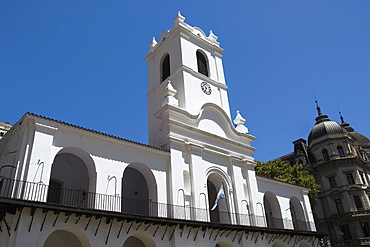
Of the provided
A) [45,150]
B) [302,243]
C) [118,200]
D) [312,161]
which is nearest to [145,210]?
[118,200]

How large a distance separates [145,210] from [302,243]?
11.7 m

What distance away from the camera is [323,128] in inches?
1665

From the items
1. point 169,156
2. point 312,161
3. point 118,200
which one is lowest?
point 118,200

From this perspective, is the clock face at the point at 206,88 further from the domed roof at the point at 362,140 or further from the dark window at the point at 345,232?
the domed roof at the point at 362,140

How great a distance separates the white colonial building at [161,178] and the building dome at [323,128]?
18254 millimetres

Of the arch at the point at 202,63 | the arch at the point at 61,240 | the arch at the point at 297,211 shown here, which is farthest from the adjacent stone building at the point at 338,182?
the arch at the point at 61,240

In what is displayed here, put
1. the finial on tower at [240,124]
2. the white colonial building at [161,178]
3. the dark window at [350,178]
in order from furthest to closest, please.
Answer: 1. the dark window at [350,178]
2. the finial on tower at [240,124]
3. the white colonial building at [161,178]

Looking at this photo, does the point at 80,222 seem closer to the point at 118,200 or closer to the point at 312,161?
the point at 118,200

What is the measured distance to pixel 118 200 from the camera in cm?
1498

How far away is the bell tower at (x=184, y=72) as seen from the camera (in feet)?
71.3

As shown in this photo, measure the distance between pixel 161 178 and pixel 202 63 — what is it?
432 inches

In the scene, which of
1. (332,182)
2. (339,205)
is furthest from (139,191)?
(332,182)

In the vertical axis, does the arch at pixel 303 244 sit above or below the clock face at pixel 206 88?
below

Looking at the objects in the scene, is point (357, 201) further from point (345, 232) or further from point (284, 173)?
point (284, 173)
